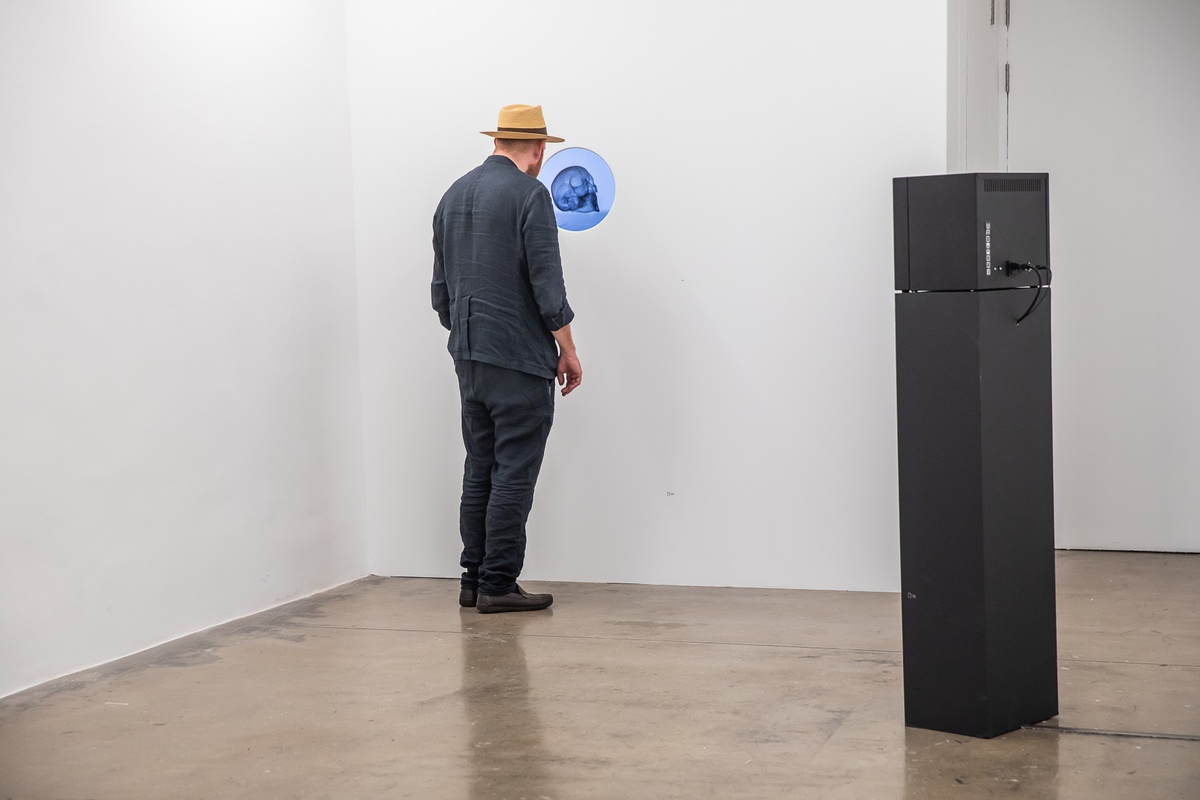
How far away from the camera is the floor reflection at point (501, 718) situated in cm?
256

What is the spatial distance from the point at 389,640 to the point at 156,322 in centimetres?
119

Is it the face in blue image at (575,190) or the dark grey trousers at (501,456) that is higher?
the face in blue image at (575,190)

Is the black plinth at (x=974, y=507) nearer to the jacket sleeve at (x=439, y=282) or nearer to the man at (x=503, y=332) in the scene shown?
the man at (x=503, y=332)

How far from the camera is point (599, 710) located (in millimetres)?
3033

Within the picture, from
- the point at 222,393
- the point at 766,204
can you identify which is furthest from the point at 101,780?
the point at 766,204

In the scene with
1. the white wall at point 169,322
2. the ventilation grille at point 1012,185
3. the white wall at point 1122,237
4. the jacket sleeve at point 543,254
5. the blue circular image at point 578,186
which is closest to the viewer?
the ventilation grille at point 1012,185

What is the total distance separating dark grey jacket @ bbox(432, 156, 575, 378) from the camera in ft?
13.2

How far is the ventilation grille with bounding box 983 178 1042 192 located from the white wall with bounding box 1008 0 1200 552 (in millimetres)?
2275

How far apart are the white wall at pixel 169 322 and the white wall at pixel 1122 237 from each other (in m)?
2.74

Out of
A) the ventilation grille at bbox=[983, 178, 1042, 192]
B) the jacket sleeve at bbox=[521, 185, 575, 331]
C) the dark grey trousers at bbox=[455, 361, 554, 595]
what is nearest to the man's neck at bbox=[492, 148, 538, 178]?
the jacket sleeve at bbox=[521, 185, 575, 331]

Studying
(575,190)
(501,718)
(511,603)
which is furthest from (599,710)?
(575,190)

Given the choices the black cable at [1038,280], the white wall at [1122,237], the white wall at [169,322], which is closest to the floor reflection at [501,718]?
the white wall at [169,322]

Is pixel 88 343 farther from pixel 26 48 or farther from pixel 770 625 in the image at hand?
pixel 770 625

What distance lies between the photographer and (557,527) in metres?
4.64
